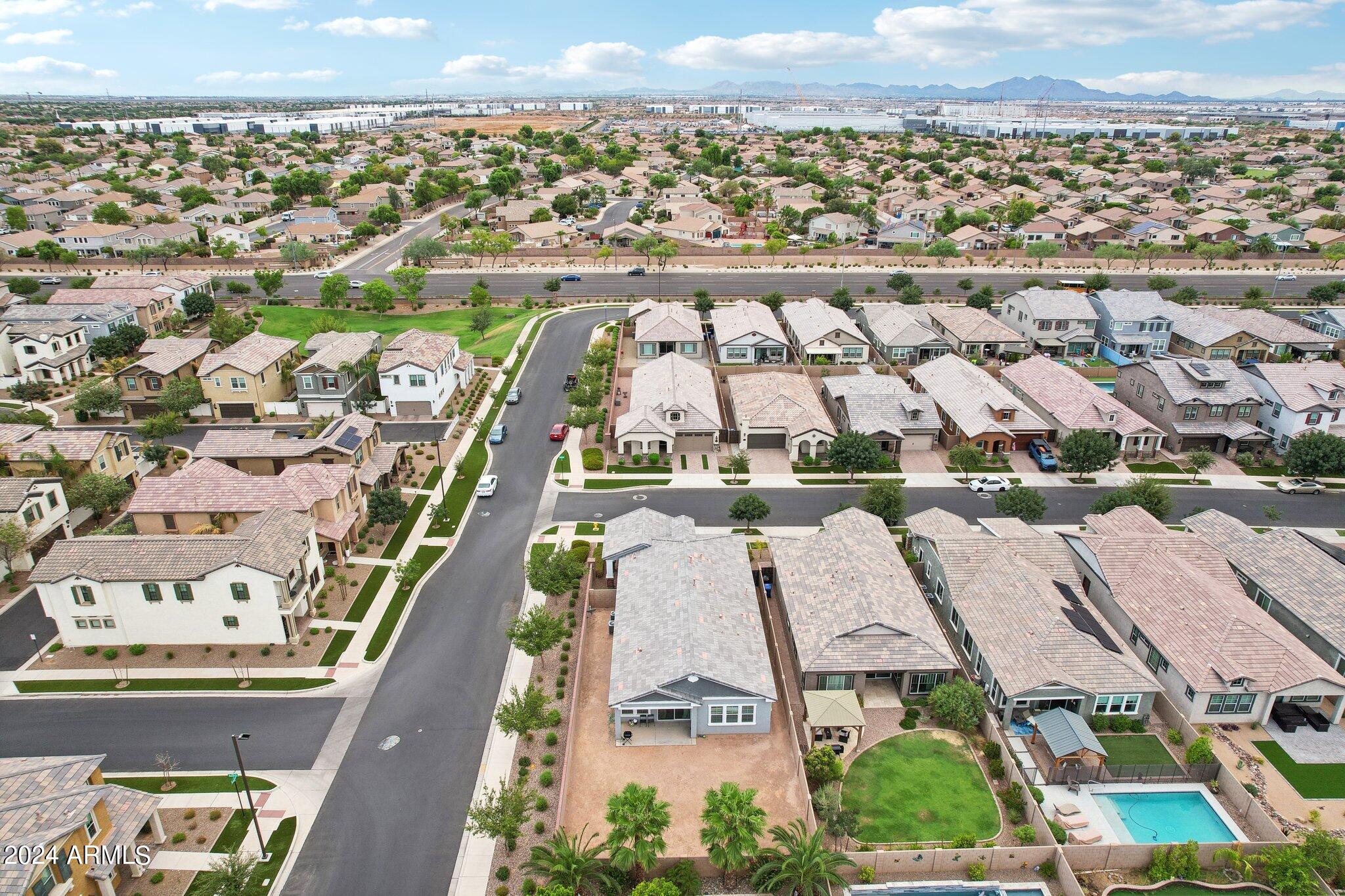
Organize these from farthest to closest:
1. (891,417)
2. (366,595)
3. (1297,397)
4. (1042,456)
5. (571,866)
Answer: (891,417) → (1297,397) → (1042,456) → (366,595) → (571,866)

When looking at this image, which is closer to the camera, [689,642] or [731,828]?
[731,828]

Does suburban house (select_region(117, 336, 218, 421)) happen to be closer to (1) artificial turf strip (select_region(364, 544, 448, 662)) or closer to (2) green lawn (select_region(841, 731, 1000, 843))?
(1) artificial turf strip (select_region(364, 544, 448, 662))

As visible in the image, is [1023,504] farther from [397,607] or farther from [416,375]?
[416,375]

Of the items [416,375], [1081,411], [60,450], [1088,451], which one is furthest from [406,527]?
[1081,411]

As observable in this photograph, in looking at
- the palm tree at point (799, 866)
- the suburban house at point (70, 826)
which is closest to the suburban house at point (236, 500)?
the suburban house at point (70, 826)

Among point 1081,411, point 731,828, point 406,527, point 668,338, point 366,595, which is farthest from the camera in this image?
point 668,338

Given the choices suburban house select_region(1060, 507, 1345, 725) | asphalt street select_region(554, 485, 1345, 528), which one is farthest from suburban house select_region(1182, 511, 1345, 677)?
asphalt street select_region(554, 485, 1345, 528)

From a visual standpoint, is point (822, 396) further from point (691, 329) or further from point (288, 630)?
point (288, 630)
